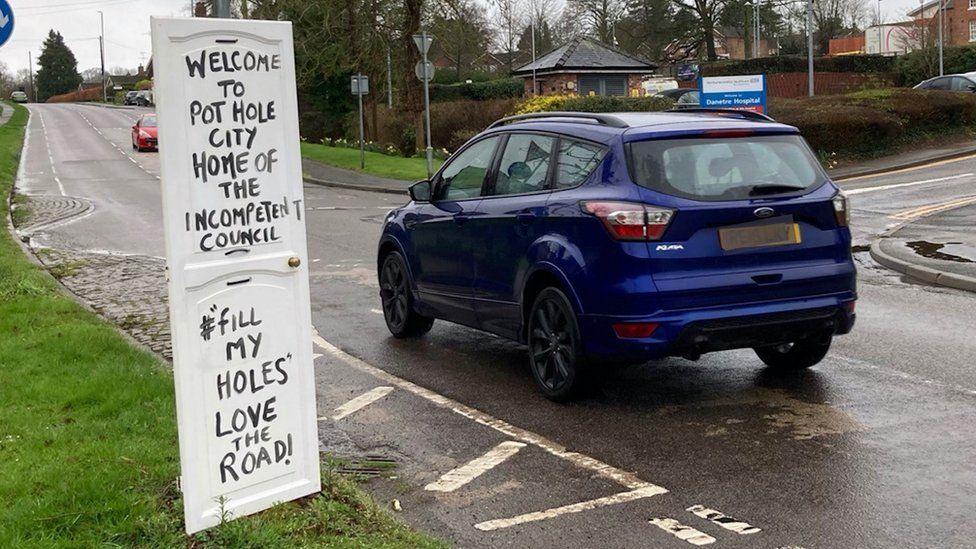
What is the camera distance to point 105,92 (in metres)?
132

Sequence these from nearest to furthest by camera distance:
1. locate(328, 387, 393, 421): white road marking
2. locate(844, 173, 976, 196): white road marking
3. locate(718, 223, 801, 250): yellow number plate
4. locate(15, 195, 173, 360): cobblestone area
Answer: locate(718, 223, 801, 250): yellow number plate
locate(328, 387, 393, 421): white road marking
locate(15, 195, 173, 360): cobblestone area
locate(844, 173, 976, 196): white road marking

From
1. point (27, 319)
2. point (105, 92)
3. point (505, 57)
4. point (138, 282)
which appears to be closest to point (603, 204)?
point (27, 319)

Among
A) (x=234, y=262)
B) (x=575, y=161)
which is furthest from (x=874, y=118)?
(x=234, y=262)

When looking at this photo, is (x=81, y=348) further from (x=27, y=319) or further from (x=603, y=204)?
(x=603, y=204)

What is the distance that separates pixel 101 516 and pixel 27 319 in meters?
5.22

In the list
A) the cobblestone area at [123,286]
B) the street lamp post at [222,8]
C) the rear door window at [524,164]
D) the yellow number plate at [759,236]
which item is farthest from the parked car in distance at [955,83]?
the street lamp post at [222,8]

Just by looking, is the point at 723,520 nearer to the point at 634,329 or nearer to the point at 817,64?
the point at 634,329

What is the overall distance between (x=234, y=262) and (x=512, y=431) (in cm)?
251

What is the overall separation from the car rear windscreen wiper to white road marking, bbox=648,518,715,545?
2.56m

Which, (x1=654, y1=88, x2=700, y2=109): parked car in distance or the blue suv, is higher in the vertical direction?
(x1=654, y1=88, x2=700, y2=109): parked car in distance

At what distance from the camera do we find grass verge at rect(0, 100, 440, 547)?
4562 millimetres

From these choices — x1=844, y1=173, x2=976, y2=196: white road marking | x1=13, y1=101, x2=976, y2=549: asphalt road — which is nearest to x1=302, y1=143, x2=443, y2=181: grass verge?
x1=844, y1=173, x2=976, y2=196: white road marking

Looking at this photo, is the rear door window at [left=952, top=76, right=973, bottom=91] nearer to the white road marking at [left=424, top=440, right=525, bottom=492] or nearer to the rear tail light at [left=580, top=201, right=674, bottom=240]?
the rear tail light at [left=580, top=201, right=674, bottom=240]

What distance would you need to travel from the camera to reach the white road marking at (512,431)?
5547 millimetres
